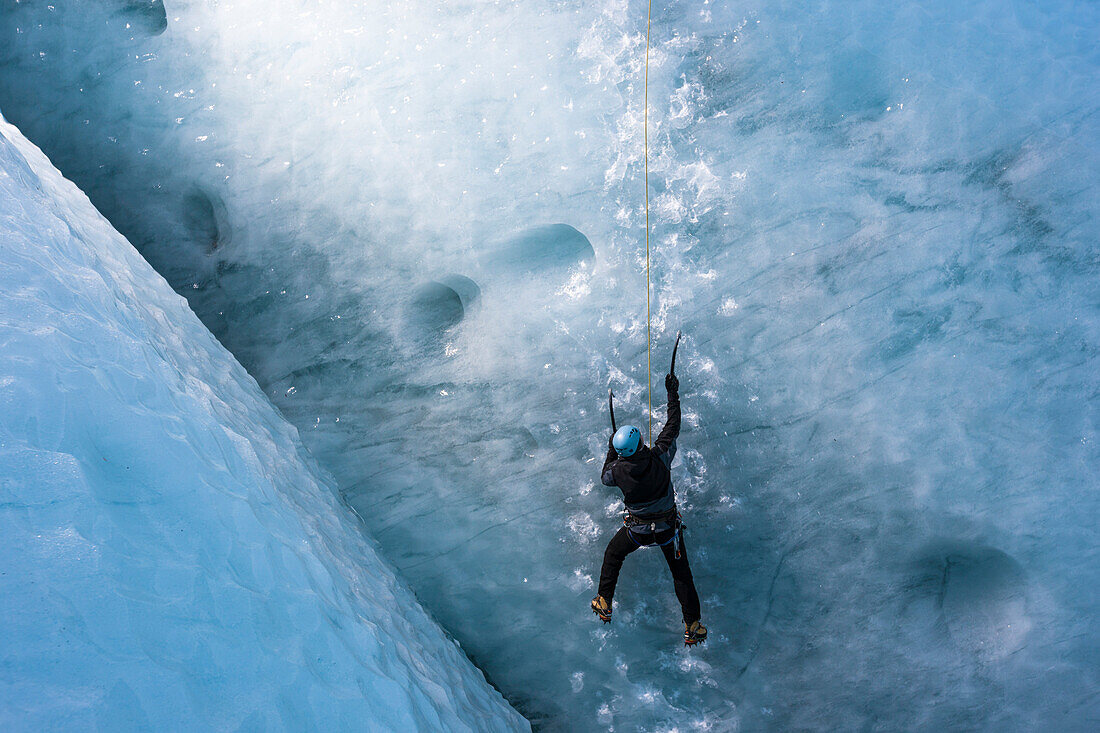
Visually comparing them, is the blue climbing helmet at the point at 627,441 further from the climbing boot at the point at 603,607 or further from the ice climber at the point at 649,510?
the climbing boot at the point at 603,607

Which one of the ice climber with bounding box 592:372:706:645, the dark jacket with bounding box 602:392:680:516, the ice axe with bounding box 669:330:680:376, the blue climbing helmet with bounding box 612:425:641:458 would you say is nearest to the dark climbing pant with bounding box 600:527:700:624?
the ice climber with bounding box 592:372:706:645

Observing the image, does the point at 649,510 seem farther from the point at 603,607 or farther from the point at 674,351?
the point at 674,351

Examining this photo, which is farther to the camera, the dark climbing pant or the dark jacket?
the dark climbing pant

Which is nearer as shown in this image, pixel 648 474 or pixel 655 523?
pixel 648 474

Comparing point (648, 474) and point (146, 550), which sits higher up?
point (648, 474)

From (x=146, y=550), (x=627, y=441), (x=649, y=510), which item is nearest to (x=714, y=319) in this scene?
(x=627, y=441)

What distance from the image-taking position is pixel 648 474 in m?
3.10

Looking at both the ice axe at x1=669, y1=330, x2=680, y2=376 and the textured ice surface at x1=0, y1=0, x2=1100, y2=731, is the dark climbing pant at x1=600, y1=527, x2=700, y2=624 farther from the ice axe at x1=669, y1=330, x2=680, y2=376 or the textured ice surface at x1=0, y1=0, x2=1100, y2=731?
the ice axe at x1=669, y1=330, x2=680, y2=376

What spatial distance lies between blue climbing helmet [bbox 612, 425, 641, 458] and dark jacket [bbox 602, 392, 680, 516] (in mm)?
33

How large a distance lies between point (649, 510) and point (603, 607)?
62 centimetres

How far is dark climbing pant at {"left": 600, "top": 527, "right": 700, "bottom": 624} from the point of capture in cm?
334

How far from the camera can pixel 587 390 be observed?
3695 millimetres

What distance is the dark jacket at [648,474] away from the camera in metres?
3.09

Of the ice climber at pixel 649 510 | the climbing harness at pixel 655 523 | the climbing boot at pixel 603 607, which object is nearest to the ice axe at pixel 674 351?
the ice climber at pixel 649 510
